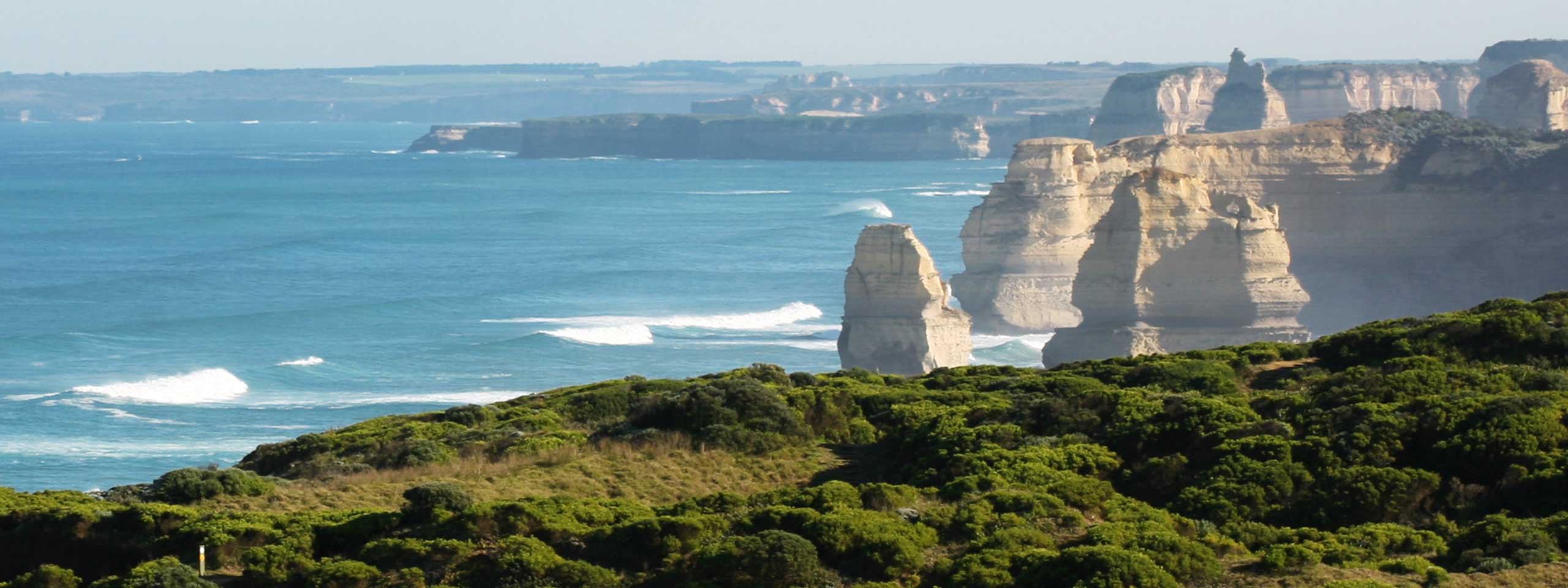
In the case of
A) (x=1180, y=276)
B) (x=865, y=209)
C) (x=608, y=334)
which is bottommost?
(x=608, y=334)

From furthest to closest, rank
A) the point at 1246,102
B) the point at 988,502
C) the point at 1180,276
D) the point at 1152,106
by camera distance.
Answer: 1. the point at 1152,106
2. the point at 1246,102
3. the point at 1180,276
4. the point at 988,502

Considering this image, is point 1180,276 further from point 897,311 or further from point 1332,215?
point 1332,215

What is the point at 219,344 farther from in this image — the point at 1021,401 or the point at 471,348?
the point at 1021,401

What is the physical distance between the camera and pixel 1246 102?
498 feet

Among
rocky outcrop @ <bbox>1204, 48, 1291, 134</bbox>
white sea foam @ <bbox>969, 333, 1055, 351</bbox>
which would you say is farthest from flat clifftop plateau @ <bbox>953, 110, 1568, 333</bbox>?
rocky outcrop @ <bbox>1204, 48, 1291, 134</bbox>

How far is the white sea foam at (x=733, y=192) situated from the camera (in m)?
161

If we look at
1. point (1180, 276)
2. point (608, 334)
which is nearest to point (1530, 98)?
point (1180, 276)

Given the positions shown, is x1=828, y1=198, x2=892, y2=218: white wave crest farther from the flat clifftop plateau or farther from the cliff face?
the flat clifftop plateau

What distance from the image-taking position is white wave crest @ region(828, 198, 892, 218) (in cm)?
13175

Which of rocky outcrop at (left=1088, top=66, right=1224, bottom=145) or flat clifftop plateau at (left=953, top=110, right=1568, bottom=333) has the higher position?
rocky outcrop at (left=1088, top=66, right=1224, bottom=145)

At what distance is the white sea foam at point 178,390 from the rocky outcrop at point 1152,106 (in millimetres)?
121544

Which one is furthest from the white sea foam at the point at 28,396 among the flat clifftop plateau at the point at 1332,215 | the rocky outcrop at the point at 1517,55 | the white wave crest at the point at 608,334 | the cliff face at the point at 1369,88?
the rocky outcrop at the point at 1517,55

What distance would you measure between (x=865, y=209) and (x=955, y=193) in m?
21.2

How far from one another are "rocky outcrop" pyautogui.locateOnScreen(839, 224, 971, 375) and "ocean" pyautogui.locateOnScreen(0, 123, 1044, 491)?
10.5 feet
